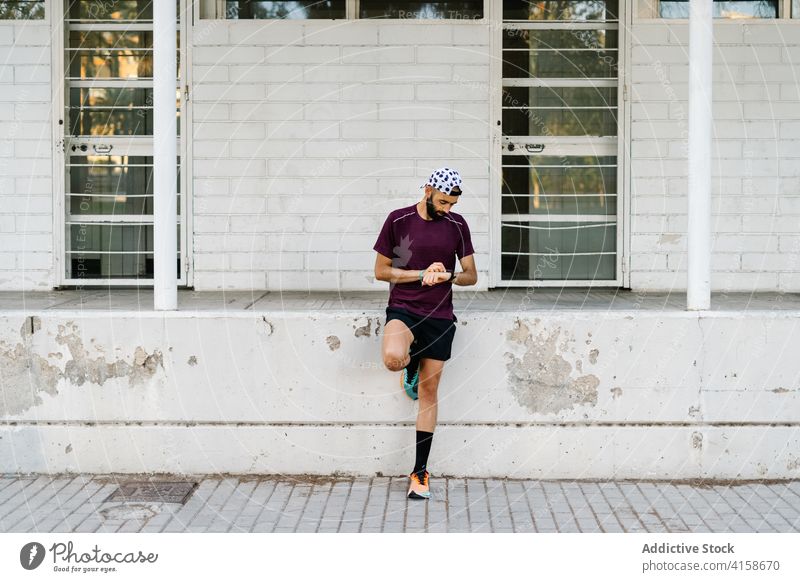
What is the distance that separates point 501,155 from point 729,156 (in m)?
2.22

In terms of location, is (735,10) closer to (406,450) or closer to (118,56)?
(406,450)

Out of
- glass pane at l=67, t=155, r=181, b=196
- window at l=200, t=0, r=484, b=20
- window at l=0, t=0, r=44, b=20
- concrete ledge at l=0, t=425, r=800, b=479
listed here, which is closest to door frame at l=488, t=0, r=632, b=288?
window at l=200, t=0, r=484, b=20

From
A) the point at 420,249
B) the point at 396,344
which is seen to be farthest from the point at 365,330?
the point at 420,249

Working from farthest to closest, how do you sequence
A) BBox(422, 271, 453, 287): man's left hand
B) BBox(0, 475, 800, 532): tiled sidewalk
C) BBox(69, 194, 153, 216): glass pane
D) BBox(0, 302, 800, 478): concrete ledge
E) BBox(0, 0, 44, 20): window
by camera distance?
BBox(69, 194, 153, 216): glass pane, BBox(0, 0, 44, 20): window, BBox(0, 302, 800, 478): concrete ledge, BBox(422, 271, 453, 287): man's left hand, BBox(0, 475, 800, 532): tiled sidewalk

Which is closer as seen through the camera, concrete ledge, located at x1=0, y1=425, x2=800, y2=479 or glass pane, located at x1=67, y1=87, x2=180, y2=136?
concrete ledge, located at x1=0, y1=425, x2=800, y2=479

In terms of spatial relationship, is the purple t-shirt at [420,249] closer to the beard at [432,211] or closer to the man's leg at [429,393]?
the beard at [432,211]

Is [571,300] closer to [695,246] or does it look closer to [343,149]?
[695,246]

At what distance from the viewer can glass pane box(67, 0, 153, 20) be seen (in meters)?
10.0

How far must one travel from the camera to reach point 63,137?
998 centimetres

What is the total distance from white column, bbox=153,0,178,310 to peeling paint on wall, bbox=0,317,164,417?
0.48m

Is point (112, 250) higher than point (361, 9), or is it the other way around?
point (361, 9)

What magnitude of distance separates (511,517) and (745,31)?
20.0 ft

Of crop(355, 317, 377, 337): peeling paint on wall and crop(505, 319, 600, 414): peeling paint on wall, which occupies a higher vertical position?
crop(355, 317, 377, 337): peeling paint on wall

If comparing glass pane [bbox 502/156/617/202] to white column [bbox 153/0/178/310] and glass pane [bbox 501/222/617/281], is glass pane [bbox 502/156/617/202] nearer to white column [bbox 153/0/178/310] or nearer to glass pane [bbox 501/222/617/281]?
glass pane [bbox 501/222/617/281]
